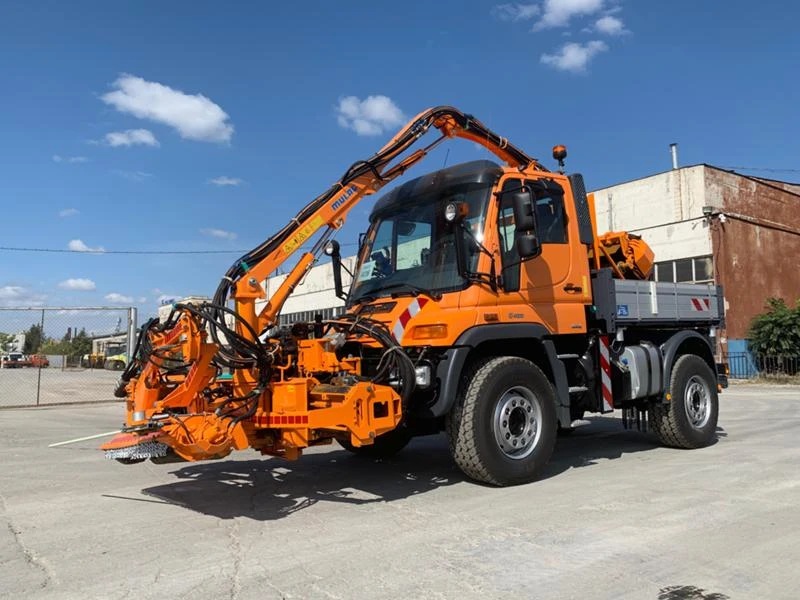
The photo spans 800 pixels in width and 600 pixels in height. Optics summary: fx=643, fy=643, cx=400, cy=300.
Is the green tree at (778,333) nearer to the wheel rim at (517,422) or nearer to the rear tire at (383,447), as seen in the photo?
the rear tire at (383,447)

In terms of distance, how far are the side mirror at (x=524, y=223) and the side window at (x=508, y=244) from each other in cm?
21

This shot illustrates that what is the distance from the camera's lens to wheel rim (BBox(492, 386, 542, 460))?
20.4 feet

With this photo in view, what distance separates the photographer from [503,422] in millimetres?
6246

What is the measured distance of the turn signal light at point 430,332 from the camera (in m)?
5.96

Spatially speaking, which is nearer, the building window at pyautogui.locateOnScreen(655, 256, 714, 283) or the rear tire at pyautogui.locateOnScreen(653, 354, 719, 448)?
the rear tire at pyautogui.locateOnScreen(653, 354, 719, 448)

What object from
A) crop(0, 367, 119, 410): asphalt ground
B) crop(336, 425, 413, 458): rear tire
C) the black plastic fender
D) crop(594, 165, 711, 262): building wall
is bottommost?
crop(336, 425, 413, 458): rear tire

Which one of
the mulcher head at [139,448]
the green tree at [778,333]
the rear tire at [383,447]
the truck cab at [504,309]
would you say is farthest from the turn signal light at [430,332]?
the green tree at [778,333]

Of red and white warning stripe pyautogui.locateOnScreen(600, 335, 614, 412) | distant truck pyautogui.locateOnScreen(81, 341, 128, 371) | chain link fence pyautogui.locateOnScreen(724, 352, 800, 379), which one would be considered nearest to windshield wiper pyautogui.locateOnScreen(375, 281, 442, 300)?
red and white warning stripe pyautogui.locateOnScreen(600, 335, 614, 412)

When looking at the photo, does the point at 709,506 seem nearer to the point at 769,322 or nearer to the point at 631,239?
the point at 631,239

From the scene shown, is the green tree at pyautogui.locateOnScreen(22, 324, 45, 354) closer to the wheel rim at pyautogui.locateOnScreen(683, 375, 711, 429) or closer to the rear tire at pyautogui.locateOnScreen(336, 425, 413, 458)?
the rear tire at pyautogui.locateOnScreen(336, 425, 413, 458)

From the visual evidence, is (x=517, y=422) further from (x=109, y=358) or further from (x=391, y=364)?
(x=109, y=358)

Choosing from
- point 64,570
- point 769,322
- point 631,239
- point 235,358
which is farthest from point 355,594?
point 769,322

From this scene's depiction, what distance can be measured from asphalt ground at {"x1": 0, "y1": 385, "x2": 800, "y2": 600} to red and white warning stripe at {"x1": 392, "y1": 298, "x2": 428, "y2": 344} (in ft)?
4.97

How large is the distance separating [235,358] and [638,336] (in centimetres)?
527
